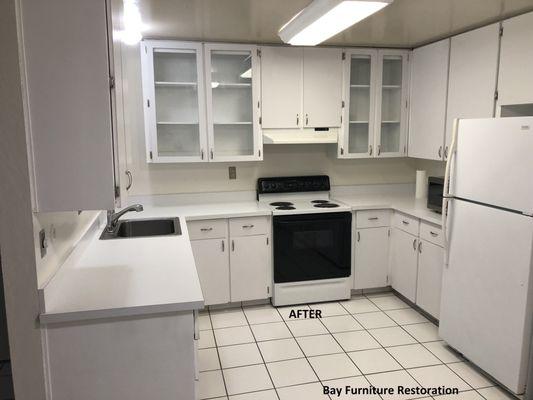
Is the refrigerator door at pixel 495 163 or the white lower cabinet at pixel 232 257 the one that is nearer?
the refrigerator door at pixel 495 163

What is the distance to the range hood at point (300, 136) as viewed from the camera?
3.73 metres

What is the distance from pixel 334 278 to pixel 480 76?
2003mm

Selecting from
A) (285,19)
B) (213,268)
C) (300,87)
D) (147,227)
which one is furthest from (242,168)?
(285,19)

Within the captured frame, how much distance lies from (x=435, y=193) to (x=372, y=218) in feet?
2.04

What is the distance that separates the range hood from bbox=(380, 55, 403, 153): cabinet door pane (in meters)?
0.55

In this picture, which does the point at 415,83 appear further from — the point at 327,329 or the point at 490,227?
the point at 327,329

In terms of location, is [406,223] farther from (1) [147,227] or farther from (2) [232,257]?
(1) [147,227]

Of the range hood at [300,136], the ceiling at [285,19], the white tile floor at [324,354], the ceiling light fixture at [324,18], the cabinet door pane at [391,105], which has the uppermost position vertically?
the ceiling at [285,19]

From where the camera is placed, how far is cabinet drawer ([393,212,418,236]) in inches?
139

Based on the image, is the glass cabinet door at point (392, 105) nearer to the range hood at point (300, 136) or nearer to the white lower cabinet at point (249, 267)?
the range hood at point (300, 136)

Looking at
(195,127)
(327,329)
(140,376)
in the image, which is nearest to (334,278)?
(327,329)

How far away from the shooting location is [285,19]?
9.43 ft

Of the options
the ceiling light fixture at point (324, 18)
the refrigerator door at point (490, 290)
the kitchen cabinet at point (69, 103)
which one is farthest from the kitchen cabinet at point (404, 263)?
the kitchen cabinet at point (69, 103)

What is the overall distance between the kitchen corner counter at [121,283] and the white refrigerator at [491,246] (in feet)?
5.66
